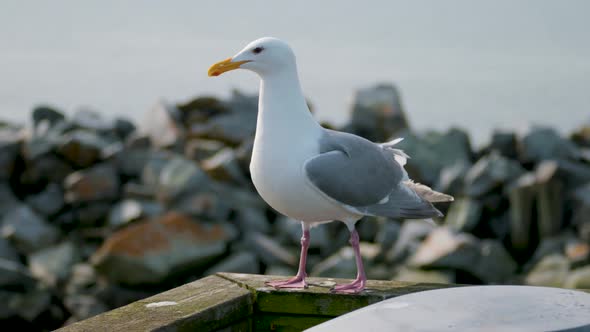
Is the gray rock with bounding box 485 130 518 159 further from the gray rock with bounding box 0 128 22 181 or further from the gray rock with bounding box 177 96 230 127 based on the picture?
the gray rock with bounding box 0 128 22 181

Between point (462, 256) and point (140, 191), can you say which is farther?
point (140, 191)

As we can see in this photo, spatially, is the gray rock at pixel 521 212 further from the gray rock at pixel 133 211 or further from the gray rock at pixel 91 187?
the gray rock at pixel 91 187

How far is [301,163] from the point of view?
4.25 meters

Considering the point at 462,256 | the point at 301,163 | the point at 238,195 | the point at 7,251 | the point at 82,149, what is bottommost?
the point at 462,256

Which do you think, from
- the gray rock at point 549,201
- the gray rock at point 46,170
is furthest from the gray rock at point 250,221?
the gray rock at point 549,201

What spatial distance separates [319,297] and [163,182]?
22.1ft

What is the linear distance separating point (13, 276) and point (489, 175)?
19.9 ft

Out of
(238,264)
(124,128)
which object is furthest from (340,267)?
(124,128)

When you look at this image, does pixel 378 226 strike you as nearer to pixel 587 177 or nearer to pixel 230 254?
pixel 230 254

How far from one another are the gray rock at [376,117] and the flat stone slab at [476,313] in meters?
10.4

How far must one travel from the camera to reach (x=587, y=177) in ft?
37.3

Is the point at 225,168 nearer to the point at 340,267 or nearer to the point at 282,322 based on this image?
the point at 340,267

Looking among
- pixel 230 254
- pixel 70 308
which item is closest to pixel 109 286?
pixel 70 308

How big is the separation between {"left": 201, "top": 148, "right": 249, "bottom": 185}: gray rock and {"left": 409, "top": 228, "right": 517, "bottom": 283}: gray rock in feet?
9.05
